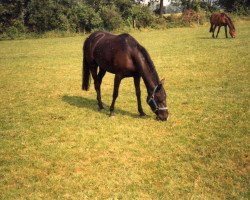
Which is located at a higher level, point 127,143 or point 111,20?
point 111,20

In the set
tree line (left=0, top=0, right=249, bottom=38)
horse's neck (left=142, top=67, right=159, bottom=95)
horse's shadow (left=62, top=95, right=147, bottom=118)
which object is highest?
tree line (left=0, top=0, right=249, bottom=38)

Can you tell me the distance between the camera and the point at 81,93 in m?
11.8

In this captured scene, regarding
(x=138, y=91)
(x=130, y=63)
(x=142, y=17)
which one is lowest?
(x=138, y=91)

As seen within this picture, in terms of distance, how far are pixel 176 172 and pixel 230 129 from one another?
2479 millimetres

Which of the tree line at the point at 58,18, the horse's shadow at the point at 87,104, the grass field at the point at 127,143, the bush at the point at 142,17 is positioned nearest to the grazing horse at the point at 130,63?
the horse's shadow at the point at 87,104

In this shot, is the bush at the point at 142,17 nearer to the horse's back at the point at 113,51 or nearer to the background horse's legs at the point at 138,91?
the horse's back at the point at 113,51

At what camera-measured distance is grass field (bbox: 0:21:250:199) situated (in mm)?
5172

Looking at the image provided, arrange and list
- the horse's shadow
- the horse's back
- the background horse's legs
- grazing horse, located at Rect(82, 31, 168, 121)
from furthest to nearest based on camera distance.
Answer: the horse's shadow
the background horse's legs
the horse's back
grazing horse, located at Rect(82, 31, 168, 121)

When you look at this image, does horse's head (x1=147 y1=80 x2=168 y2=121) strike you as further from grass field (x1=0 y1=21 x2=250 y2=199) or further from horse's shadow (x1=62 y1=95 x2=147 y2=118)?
horse's shadow (x1=62 y1=95 x2=147 y2=118)

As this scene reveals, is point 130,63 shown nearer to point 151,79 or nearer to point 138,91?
point 151,79

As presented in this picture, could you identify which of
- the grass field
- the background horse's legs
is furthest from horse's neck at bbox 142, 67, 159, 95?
the grass field

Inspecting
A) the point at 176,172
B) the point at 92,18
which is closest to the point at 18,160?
the point at 176,172

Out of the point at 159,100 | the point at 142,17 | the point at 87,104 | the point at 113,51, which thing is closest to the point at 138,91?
the point at 159,100

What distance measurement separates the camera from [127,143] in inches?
271
